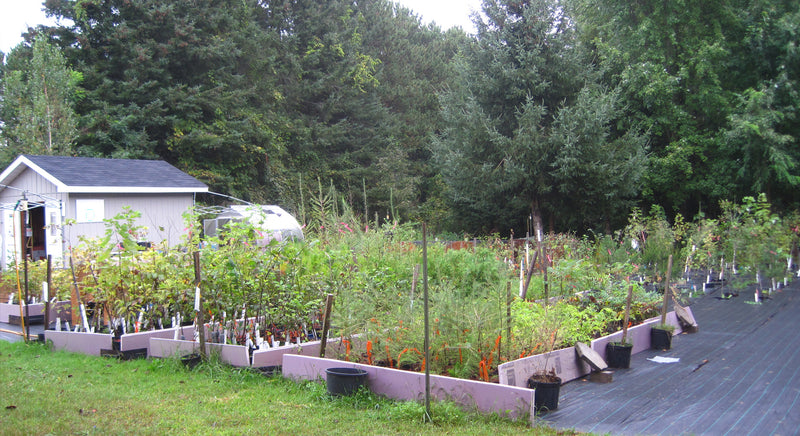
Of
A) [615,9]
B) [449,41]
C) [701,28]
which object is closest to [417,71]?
[449,41]

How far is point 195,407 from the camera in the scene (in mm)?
3969

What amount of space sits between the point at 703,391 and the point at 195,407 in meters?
4.06

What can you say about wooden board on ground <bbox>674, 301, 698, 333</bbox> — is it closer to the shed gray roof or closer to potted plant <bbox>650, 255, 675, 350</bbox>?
potted plant <bbox>650, 255, 675, 350</bbox>

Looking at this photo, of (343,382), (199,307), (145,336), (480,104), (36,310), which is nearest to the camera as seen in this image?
(343,382)

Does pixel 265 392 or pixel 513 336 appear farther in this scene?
pixel 513 336

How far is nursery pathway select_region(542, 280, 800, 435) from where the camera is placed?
3914 millimetres

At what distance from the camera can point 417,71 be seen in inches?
1123

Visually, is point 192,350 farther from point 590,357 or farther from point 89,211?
point 89,211

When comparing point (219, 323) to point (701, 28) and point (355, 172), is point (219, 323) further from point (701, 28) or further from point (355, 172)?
point (355, 172)

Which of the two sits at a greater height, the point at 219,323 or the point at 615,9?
the point at 615,9

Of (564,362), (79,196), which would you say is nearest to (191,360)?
(564,362)

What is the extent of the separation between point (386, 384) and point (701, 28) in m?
15.9

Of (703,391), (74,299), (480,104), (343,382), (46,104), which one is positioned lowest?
(703,391)

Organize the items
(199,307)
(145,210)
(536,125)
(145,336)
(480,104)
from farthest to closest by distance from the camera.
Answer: (480,104)
(536,125)
(145,210)
(145,336)
(199,307)
